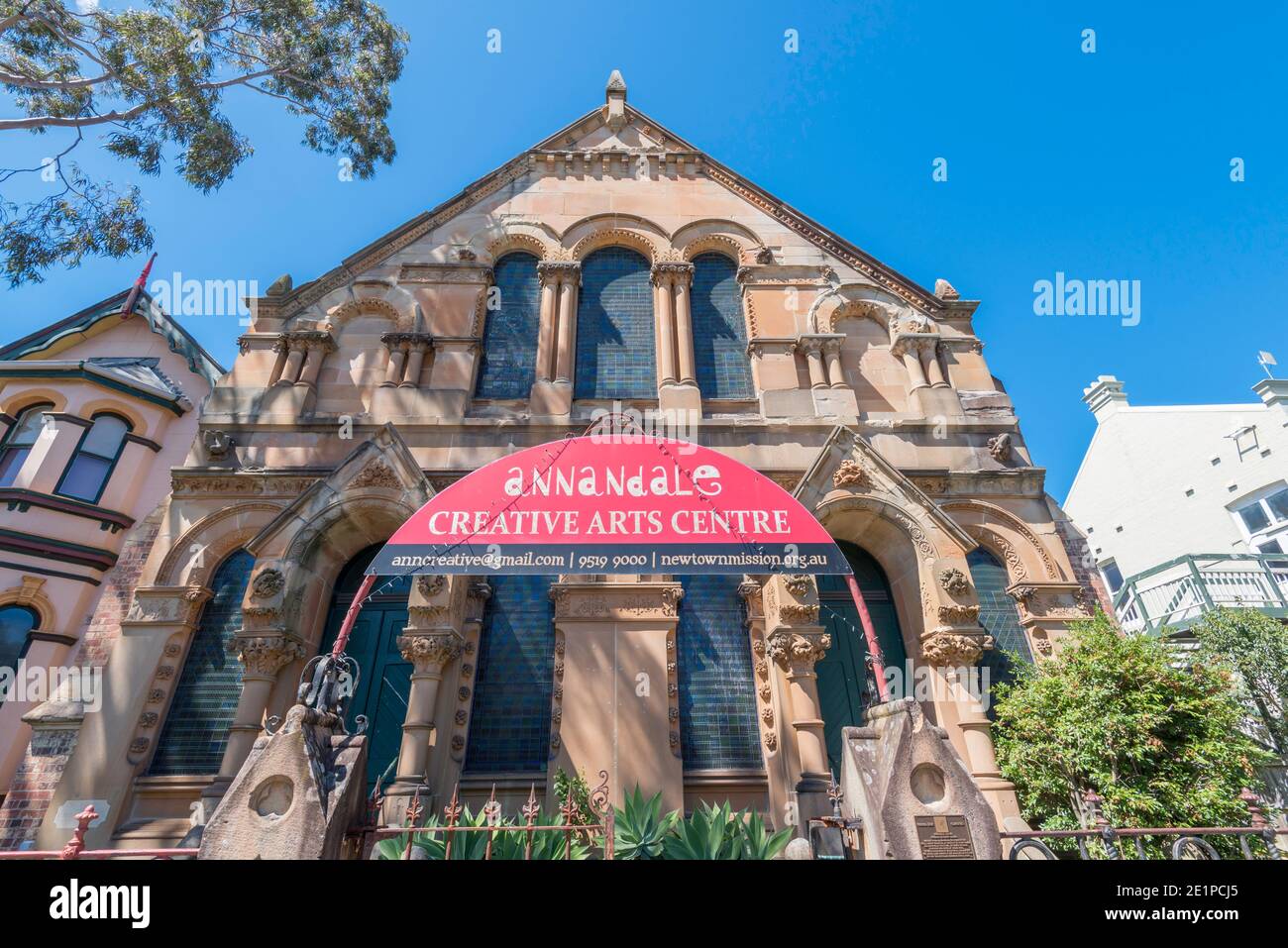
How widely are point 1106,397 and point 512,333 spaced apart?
1180 inches

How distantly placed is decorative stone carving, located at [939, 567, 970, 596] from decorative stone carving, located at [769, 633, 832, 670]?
2.14 metres

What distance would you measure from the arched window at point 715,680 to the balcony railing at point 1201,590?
38.3 feet

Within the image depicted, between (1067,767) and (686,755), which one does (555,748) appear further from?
(1067,767)

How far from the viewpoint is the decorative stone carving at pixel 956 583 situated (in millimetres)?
8781

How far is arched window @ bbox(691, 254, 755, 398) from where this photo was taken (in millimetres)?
12070

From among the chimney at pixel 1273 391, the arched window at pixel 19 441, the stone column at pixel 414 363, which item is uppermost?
the chimney at pixel 1273 391

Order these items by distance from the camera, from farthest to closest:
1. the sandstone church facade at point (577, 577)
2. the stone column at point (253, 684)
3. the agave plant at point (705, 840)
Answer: the sandstone church facade at point (577, 577), the stone column at point (253, 684), the agave plant at point (705, 840)

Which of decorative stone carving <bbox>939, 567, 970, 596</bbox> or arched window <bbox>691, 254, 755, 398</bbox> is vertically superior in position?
arched window <bbox>691, 254, 755, 398</bbox>

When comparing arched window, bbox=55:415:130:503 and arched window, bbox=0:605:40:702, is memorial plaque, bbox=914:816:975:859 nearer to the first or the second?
arched window, bbox=0:605:40:702

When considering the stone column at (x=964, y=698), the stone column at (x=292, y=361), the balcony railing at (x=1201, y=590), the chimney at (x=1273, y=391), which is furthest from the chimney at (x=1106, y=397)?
the stone column at (x=292, y=361)

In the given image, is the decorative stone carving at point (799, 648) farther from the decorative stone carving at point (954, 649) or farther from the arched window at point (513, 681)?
the arched window at point (513, 681)

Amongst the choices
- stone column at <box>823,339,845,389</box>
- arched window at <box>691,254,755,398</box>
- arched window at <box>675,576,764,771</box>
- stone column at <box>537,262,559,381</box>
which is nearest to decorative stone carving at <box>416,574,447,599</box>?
arched window at <box>675,576,764,771</box>
